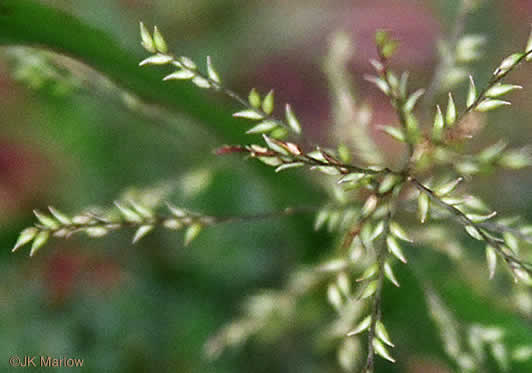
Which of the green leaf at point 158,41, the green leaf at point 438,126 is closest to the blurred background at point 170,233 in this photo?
the green leaf at point 158,41

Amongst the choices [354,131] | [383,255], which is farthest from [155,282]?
[383,255]

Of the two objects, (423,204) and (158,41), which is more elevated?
(158,41)

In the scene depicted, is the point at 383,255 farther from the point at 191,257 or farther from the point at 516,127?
the point at 516,127

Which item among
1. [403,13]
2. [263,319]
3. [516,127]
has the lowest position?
[516,127]

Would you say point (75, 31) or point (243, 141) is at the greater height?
point (75, 31)

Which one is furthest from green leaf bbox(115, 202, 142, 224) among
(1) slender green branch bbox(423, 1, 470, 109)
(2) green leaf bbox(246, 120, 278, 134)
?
(1) slender green branch bbox(423, 1, 470, 109)

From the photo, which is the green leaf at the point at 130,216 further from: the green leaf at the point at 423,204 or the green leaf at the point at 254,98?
the green leaf at the point at 423,204

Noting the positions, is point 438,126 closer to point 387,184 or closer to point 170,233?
point 387,184

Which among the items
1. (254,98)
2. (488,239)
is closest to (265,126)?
(254,98)
